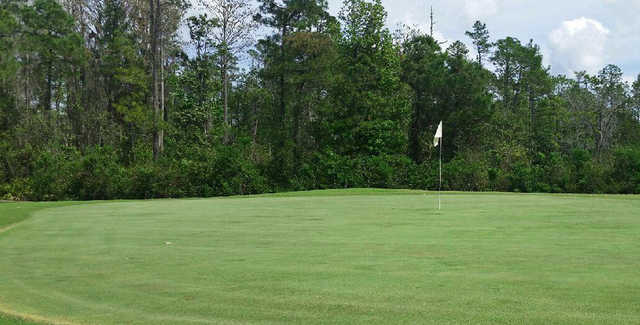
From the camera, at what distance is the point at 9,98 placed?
41.2 meters

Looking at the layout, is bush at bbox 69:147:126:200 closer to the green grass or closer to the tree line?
the tree line

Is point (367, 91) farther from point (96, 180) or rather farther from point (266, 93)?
point (96, 180)

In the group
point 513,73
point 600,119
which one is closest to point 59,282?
point 513,73

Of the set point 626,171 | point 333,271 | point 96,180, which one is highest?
point 626,171

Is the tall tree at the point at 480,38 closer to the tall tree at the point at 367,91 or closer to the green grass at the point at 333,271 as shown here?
the tall tree at the point at 367,91

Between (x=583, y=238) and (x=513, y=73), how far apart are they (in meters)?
54.3

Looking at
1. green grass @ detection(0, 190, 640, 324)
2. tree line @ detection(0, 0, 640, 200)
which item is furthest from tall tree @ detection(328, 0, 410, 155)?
green grass @ detection(0, 190, 640, 324)

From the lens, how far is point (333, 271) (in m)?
6.02

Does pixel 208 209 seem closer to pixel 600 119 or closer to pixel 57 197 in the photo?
pixel 57 197

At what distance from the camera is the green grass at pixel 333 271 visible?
15.0ft

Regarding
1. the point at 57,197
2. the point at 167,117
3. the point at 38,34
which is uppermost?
the point at 38,34

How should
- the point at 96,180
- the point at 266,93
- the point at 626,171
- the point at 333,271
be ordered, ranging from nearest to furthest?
the point at 333,271
the point at 626,171
the point at 96,180
the point at 266,93

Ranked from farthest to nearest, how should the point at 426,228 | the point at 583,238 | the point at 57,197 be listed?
1. the point at 57,197
2. the point at 426,228
3. the point at 583,238

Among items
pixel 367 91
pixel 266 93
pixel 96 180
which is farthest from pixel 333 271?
pixel 266 93
